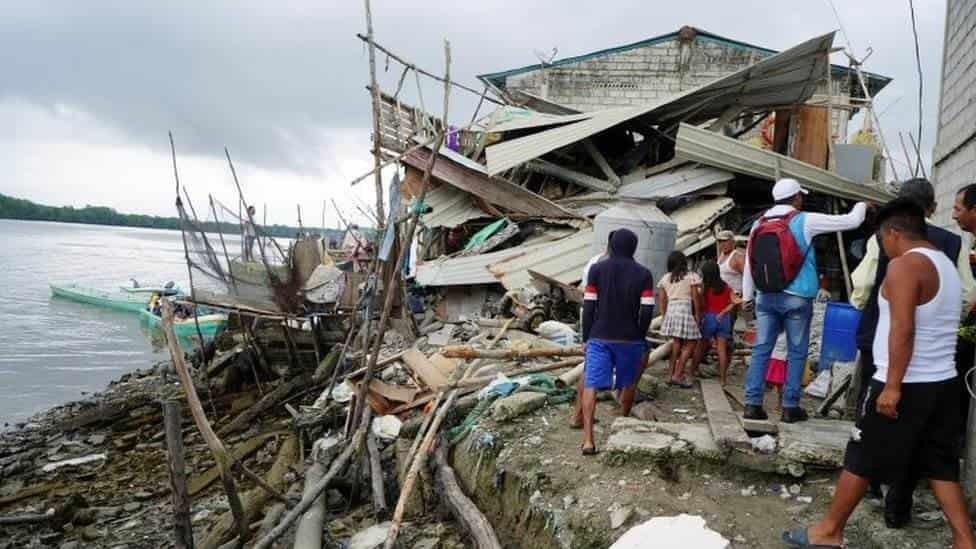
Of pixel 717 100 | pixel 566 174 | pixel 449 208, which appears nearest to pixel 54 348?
pixel 449 208

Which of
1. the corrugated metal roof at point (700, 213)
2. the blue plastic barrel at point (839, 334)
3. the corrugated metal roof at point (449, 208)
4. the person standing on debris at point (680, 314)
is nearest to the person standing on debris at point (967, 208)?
the person standing on debris at point (680, 314)

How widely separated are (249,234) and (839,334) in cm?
1488

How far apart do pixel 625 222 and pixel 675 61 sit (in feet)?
33.9

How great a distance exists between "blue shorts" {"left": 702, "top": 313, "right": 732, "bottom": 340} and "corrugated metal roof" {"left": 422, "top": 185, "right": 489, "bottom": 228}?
22.6 feet

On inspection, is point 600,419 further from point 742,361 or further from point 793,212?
point 742,361

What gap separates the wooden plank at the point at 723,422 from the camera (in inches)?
137

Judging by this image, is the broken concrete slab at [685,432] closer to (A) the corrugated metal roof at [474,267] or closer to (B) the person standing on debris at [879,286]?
(B) the person standing on debris at [879,286]

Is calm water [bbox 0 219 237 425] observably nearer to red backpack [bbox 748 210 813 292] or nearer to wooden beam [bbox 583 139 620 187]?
wooden beam [bbox 583 139 620 187]

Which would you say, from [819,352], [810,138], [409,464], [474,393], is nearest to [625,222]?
[819,352]

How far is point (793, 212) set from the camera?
386 centimetres

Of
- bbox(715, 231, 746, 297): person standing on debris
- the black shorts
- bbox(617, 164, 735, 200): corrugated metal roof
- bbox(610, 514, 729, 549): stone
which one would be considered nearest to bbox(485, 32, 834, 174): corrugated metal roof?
bbox(617, 164, 735, 200): corrugated metal roof

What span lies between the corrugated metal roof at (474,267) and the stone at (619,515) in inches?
279

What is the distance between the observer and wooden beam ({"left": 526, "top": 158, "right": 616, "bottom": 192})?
11.3 m

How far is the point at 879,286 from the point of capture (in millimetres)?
3012
